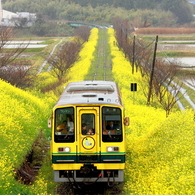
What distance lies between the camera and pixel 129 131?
59.8 ft

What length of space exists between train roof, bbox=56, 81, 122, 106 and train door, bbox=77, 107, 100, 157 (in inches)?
12.1

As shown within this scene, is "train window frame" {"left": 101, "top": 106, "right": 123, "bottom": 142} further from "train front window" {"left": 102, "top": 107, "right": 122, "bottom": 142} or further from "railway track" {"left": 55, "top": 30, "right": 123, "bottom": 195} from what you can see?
"railway track" {"left": 55, "top": 30, "right": 123, "bottom": 195}

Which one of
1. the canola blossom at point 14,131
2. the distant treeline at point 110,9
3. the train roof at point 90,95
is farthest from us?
the distant treeline at point 110,9

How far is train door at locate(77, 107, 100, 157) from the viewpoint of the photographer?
37.2 feet

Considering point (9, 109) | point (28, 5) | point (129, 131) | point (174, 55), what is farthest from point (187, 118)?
point (28, 5)

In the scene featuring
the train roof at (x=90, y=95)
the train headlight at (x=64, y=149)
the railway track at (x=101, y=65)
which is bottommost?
the railway track at (x=101, y=65)

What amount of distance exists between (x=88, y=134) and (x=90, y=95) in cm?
134

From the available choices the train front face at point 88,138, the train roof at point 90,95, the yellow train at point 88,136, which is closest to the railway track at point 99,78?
the yellow train at point 88,136

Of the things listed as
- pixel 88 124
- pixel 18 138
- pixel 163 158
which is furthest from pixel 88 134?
pixel 18 138

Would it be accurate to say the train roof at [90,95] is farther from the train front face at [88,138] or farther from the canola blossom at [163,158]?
the canola blossom at [163,158]

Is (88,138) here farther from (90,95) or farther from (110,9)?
(110,9)

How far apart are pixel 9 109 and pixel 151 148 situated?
6.13 m

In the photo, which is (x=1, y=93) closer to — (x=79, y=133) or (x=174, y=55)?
(x=79, y=133)

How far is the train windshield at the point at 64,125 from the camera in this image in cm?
1137
